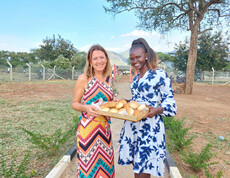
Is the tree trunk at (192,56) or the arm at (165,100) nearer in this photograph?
the arm at (165,100)

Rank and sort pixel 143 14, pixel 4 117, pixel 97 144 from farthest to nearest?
pixel 143 14
pixel 4 117
pixel 97 144

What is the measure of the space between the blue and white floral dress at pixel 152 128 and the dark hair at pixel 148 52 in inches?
3.2

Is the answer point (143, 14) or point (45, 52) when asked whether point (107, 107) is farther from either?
point (45, 52)

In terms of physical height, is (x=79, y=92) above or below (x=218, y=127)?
above

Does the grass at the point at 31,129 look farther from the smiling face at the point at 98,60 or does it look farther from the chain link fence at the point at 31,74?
the chain link fence at the point at 31,74

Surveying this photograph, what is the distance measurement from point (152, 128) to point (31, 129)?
3886 millimetres

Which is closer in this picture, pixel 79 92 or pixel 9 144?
pixel 79 92

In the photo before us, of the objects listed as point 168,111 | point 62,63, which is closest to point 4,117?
point 168,111

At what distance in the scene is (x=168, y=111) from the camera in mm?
1459

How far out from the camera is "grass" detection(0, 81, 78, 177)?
119 inches

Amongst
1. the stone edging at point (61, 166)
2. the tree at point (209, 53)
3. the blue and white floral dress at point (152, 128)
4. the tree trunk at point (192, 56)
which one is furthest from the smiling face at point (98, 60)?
the tree at point (209, 53)

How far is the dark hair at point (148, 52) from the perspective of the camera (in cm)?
157

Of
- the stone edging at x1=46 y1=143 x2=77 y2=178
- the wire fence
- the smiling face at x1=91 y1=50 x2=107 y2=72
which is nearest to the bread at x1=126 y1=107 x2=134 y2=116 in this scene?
the smiling face at x1=91 y1=50 x2=107 y2=72

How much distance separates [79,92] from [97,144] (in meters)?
0.58
